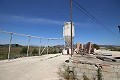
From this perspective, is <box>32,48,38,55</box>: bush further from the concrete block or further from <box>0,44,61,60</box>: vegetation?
the concrete block

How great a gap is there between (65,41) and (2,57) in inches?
326

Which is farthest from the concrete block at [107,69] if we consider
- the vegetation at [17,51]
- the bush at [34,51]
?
the bush at [34,51]

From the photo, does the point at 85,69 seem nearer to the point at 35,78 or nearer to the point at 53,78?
the point at 53,78

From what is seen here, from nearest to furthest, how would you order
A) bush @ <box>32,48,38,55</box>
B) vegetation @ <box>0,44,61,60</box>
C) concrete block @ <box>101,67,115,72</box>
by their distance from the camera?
1. concrete block @ <box>101,67,115,72</box>
2. vegetation @ <box>0,44,61,60</box>
3. bush @ <box>32,48,38,55</box>

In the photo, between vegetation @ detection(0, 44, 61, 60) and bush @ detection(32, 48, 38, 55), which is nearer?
vegetation @ detection(0, 44, 61, 60)

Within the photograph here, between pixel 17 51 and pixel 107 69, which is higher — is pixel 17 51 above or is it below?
above

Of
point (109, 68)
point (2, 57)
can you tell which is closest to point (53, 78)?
point (109, 68)

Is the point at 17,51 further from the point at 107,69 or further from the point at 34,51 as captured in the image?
the point at 107,69

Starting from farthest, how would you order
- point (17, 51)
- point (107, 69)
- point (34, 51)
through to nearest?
point (34, 51) < point (17, 51) < point (107, 69)

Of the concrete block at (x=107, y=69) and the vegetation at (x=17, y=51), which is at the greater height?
the vegetation at (x=17, y=51)

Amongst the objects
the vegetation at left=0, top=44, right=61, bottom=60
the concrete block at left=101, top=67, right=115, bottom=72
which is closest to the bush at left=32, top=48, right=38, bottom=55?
the vegetation at left=0, top=44, right=61, bottom=60

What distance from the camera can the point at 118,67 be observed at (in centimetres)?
668

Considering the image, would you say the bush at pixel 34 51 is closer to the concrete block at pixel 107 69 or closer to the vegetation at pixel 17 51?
the vegetation at pixel 17 51

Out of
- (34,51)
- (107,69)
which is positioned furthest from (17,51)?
(107,69)
